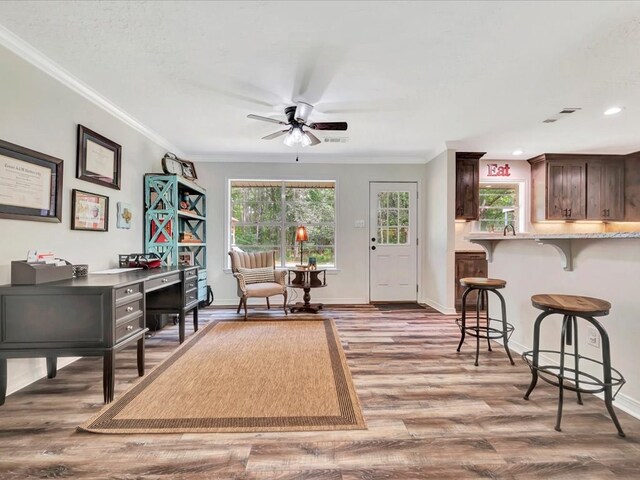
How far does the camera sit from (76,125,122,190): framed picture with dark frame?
267 cm

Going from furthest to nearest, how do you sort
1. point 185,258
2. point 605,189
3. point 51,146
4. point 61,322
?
point 605,189 → point 185,258 → point 51,146 → point 61,322

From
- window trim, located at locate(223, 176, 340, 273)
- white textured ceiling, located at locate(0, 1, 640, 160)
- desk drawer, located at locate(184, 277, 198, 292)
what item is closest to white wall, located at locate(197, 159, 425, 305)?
window trim, located at locate(223, 176, 340, 273)

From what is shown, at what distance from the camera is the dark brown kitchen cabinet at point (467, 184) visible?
4.54 meters

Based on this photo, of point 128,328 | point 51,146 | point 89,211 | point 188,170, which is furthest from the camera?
point 188,170

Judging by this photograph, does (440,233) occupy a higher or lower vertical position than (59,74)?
lower

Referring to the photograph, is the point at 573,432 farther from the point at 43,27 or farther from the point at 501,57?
the point at 43,27

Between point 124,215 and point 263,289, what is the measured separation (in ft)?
5.97

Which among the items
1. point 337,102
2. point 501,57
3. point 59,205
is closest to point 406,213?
point 337,102

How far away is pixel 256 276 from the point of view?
430 centimetres

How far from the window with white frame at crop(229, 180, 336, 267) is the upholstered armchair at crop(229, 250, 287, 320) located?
53 centimetres

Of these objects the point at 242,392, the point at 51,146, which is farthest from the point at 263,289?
the point at 51,146

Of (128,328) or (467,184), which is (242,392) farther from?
(467,184)

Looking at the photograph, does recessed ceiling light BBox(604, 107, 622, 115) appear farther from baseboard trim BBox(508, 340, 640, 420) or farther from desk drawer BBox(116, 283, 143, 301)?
desk drawer BBox(116, 283, 143, 301)

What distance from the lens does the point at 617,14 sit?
1.79m
